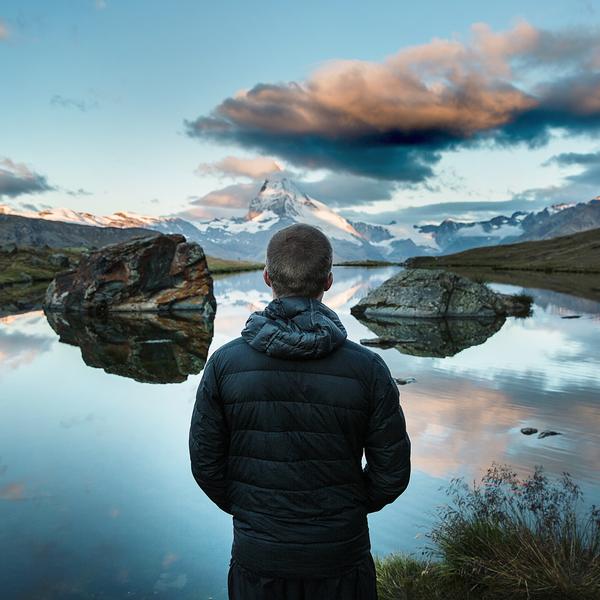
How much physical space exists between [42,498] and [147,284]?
35972mm

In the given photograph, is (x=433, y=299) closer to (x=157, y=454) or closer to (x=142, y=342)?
(x=142, y=342)

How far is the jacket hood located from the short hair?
0.10 metres

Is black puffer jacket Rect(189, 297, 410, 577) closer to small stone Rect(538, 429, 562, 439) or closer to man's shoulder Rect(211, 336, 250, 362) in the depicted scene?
man's shoulder Rect(211, 336, 250, 362)

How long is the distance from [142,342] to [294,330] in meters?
25.1

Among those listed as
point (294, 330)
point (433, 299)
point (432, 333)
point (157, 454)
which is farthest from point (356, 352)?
point (433, 299)

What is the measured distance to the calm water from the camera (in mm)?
7875

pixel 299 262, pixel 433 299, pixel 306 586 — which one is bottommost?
pixel 433 299

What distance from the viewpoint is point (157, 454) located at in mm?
12203

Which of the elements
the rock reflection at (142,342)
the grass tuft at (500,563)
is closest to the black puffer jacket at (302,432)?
the grass tuft at (500,563)

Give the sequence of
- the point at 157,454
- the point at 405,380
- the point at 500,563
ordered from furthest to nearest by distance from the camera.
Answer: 1. the point at 405,380
2. the point at 157,454
3. the point at 500,563

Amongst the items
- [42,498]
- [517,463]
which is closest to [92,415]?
[42,498]

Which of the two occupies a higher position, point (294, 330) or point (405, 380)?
point (294, 330)

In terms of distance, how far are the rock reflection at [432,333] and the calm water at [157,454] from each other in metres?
1.19

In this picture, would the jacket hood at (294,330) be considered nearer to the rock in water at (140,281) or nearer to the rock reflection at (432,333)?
the rock reflection at (432,333)
